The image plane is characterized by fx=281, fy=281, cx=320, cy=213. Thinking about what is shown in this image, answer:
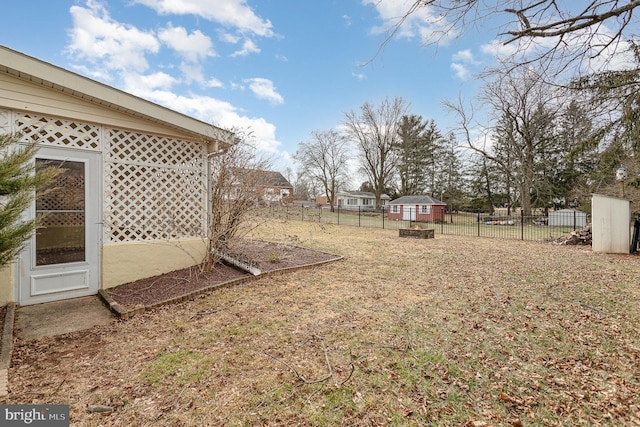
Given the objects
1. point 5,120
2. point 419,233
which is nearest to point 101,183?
point 5,120

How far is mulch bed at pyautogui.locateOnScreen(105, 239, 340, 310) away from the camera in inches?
160

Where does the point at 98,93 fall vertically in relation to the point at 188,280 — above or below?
above

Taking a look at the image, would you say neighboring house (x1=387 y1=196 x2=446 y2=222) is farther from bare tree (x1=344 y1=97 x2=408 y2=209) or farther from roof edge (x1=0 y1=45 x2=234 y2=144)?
roof edge (x1=0 y1=45 x2=234 y2=144)

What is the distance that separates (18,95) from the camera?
3.63m

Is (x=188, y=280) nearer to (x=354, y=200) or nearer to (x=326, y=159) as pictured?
(x=326, y=159)

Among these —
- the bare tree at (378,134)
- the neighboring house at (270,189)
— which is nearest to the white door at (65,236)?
the neighboring house at (270,189)

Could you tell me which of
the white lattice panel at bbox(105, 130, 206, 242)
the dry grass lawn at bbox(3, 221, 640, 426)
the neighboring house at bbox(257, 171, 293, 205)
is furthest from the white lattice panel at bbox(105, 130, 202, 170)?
the dry grass lawn at bbox(3, 221, 640, 426)

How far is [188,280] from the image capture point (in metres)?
4.73

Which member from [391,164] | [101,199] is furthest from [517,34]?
[391,164]

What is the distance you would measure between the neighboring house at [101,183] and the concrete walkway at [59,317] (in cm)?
21

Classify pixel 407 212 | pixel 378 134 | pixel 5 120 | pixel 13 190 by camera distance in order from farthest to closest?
pixel 378 134 → pixel 407 212 → pixel 5 120 → pixel 13 190

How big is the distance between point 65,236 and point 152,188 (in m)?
1.33

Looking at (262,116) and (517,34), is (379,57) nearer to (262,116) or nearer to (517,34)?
(517,34)

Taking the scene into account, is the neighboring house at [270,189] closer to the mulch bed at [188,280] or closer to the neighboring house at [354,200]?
the mulch bed at [188,280]
